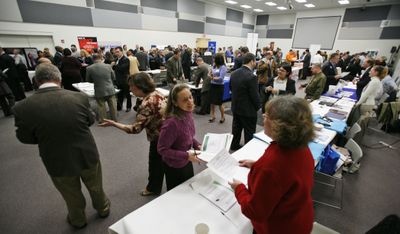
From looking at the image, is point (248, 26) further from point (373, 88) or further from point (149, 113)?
point (149, 113)

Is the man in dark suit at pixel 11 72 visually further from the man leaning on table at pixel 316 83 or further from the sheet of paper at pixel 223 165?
the man leaning on table at pixel 316 83

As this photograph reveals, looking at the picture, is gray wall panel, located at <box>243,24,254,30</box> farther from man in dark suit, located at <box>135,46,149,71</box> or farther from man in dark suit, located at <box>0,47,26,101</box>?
man in dark suit, located at <box>0,47,26,101</box>

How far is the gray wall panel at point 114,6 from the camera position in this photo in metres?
8.35

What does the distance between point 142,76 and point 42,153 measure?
1.02 metres

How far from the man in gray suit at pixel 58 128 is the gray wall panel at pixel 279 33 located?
17.2 metres

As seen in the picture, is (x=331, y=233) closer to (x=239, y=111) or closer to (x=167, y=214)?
(x=167, y=214)

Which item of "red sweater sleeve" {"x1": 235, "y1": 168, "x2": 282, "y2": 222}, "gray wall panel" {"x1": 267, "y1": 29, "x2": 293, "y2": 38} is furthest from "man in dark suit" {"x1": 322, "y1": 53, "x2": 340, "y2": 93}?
"gray wall panel" {"x1": 267, "y1": 29, "x2": 293, "y2": 38}

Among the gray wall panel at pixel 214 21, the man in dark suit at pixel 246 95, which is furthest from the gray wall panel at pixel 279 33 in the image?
the man in dark suit at pixel 246 95

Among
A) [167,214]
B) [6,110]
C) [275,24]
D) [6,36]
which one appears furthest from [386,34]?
[6,36]

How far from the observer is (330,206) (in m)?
2.28

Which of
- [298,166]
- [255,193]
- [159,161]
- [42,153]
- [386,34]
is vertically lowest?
[159,161]

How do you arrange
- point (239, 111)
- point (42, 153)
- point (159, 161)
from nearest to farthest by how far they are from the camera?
point (42, 153)
point (159, 161)
point (239, 111)

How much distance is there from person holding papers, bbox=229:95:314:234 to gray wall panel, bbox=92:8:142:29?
1001cm

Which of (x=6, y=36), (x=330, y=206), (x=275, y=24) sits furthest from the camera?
(x=275, y=24)
